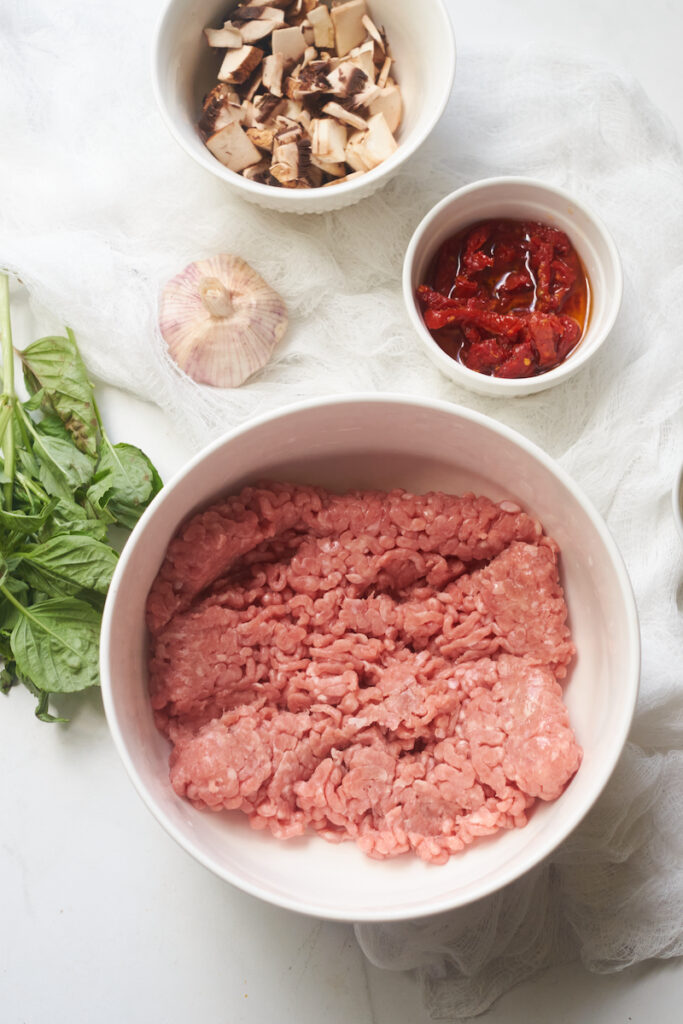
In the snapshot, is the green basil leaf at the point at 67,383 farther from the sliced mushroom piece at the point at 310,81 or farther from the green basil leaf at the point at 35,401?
the sliced mushroom piece at the point at 310,81

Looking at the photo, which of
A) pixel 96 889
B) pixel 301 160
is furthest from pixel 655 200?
pixel 96 889

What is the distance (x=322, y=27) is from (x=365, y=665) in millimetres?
1206

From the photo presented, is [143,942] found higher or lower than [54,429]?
lower

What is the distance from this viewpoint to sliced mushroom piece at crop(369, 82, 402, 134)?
1734 millimetres

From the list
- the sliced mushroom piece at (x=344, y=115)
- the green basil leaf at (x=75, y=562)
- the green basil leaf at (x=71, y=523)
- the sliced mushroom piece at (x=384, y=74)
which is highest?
the sliced mushroom piece at (x=384, y=74)

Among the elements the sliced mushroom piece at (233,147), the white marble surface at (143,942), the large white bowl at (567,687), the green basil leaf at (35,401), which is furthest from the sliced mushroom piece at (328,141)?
the white marble surface at (143,942)

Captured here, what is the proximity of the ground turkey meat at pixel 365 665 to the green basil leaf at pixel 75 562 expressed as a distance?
5.8 inches

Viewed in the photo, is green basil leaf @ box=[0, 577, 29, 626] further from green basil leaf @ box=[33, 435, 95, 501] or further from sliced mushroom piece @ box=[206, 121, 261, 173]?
sliced mushroom piece @ box=[206, 121, 261, 173]

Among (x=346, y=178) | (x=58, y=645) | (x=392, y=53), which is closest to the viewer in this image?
(x=58, y=645)

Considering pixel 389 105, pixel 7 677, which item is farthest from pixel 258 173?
pixel 7 677

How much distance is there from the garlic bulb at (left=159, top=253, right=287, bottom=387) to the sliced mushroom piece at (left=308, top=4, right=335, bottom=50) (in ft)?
1.47

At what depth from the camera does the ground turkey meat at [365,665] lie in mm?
1407

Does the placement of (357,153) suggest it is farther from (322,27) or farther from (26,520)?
(26,520)

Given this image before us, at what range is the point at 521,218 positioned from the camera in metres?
1.76
